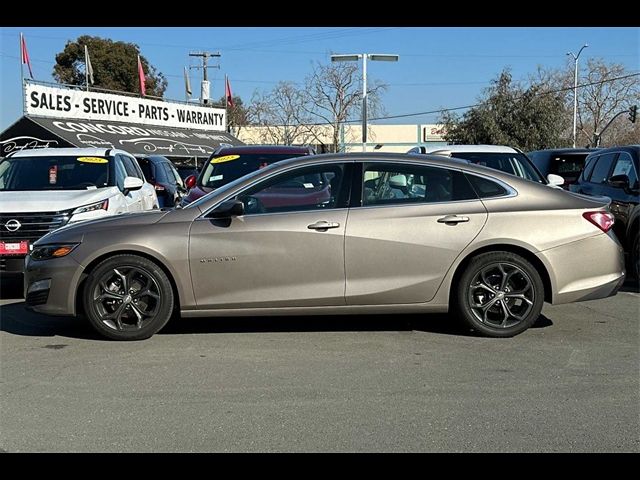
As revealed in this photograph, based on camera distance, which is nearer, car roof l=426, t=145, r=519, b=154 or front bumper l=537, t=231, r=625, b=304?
front bumper l=537, t=231, r=625, b=304

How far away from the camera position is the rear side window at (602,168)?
9953 millimetres

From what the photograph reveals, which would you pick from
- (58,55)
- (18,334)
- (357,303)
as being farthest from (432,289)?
(58,55)

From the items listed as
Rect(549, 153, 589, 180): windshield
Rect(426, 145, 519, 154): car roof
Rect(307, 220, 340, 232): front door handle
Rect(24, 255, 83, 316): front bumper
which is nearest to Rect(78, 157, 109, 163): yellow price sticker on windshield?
Rect(24, 255, 83, 316): front bumper

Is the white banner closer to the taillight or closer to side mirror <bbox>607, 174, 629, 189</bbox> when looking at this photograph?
side mirror <bbox>607, 174, 629, 189</bbox>

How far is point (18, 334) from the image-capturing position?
6.62 meters

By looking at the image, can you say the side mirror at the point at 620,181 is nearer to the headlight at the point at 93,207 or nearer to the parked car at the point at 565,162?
the parked car at the point at 565,162

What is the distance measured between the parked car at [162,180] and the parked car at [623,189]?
853 centimetres

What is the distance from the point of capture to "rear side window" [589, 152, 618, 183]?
9953 millimetres

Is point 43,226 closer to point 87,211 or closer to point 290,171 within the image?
point 87,211

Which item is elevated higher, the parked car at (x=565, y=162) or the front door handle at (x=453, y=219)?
the parked car at (x=565, y=162)

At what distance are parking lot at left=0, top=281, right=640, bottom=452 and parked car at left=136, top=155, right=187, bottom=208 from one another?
8.29 m

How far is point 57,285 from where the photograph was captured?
614 cm

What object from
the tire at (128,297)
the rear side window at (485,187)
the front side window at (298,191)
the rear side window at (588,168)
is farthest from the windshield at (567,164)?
the tire at (128,297)
